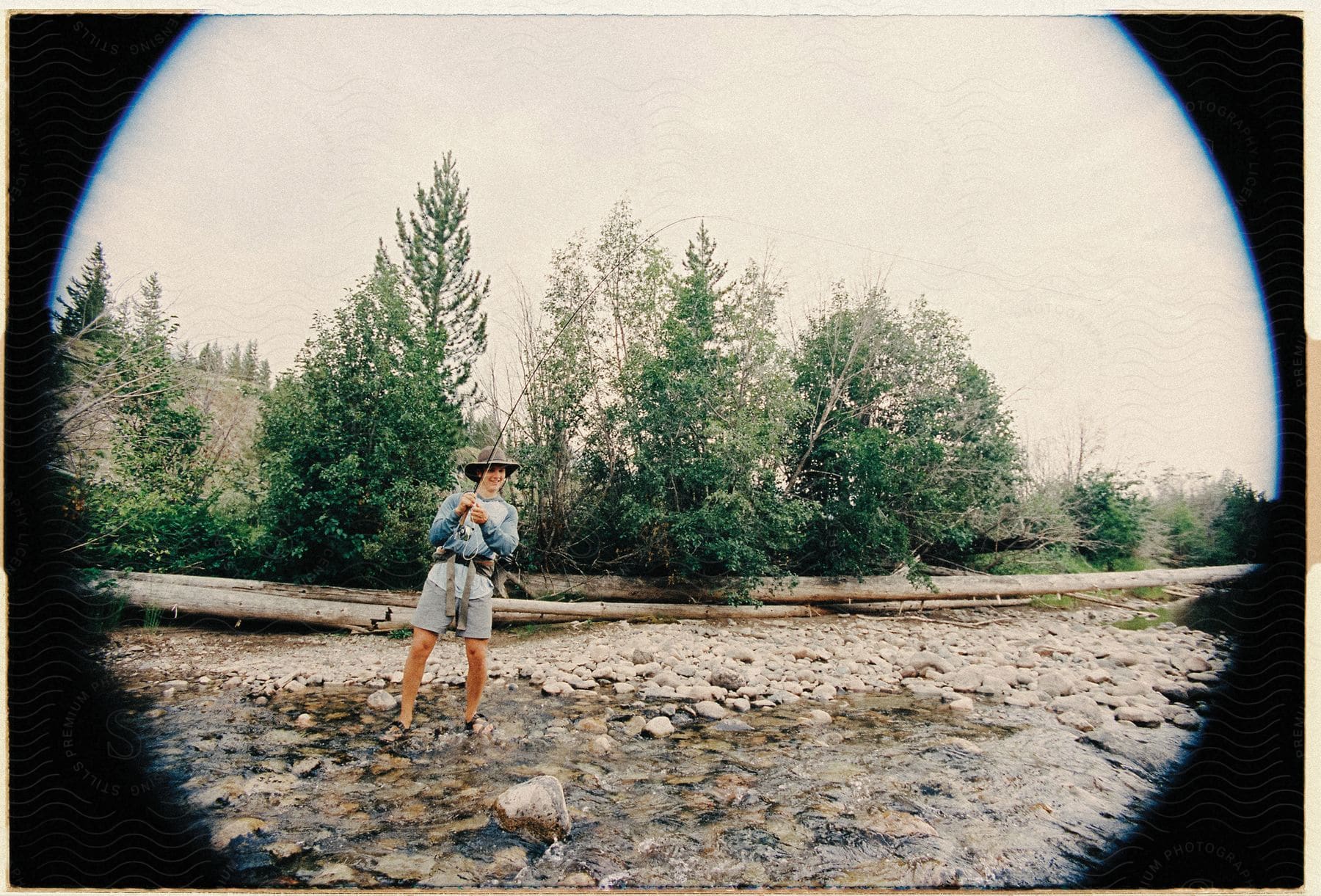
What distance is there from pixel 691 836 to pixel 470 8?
14.0 feet

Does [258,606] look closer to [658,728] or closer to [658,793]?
[658,728]

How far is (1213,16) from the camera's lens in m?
3.04

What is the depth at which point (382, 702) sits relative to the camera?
325 cm

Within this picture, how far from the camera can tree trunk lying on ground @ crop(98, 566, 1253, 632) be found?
373 cm

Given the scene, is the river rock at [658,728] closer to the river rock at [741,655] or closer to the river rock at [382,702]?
the river rock at [741,655]

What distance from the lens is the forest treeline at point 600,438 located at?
346 centimetres

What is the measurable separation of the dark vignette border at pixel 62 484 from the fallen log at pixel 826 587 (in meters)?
1.32

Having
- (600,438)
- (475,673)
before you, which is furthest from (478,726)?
(600,438)

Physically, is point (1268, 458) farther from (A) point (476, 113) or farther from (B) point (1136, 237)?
(A) point (476, 113)

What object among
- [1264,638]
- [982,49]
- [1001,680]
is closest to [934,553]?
[1001,680]

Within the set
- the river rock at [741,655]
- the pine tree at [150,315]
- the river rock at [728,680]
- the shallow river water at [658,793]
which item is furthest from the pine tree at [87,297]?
the river rock at [741,655]

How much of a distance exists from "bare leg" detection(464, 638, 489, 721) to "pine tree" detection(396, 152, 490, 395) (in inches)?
82.2

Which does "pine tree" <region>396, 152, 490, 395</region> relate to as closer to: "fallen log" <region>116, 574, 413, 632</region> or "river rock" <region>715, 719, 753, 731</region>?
"fallen log" <region>116, 574, 413, 632</region>

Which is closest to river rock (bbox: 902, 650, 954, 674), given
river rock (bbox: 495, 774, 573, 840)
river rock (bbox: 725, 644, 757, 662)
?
river rock (bbox: 725, 644, 757, 662)
